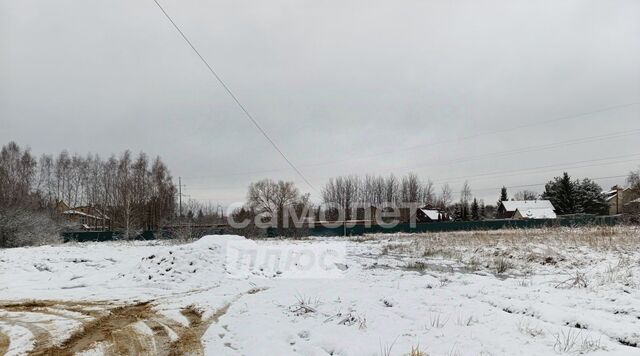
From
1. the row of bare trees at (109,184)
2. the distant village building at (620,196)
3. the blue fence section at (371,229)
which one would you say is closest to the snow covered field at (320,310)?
the blue fence section at (371,229)

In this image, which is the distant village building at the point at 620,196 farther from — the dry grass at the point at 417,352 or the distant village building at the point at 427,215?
the dry grass at the point at 417,352

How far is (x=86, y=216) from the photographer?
7906 cm

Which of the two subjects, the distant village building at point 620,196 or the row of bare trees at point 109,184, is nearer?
the row of bare trees at point 109,184

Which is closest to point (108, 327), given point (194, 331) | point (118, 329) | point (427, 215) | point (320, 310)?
point (118, 329)

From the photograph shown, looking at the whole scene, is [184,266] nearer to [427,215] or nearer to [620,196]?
[427,215]

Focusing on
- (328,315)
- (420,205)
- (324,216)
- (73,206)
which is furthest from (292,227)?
(420,205)

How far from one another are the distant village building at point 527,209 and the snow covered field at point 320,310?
73.7 meters

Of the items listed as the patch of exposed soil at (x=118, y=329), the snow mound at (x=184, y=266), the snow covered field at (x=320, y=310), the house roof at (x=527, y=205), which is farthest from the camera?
the house roof at (x=527, y=205)

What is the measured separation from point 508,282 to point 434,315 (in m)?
4.95

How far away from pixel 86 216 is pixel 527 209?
283ft

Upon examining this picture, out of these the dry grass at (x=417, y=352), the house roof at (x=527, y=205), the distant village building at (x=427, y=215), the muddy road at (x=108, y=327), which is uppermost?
the house roof at (x=527, y=205)

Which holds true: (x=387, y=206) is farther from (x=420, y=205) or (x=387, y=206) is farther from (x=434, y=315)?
(x=434, y=315)

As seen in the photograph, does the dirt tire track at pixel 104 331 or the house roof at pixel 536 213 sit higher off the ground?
the house roof at pixel 536 213

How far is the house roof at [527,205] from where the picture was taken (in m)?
88.1
